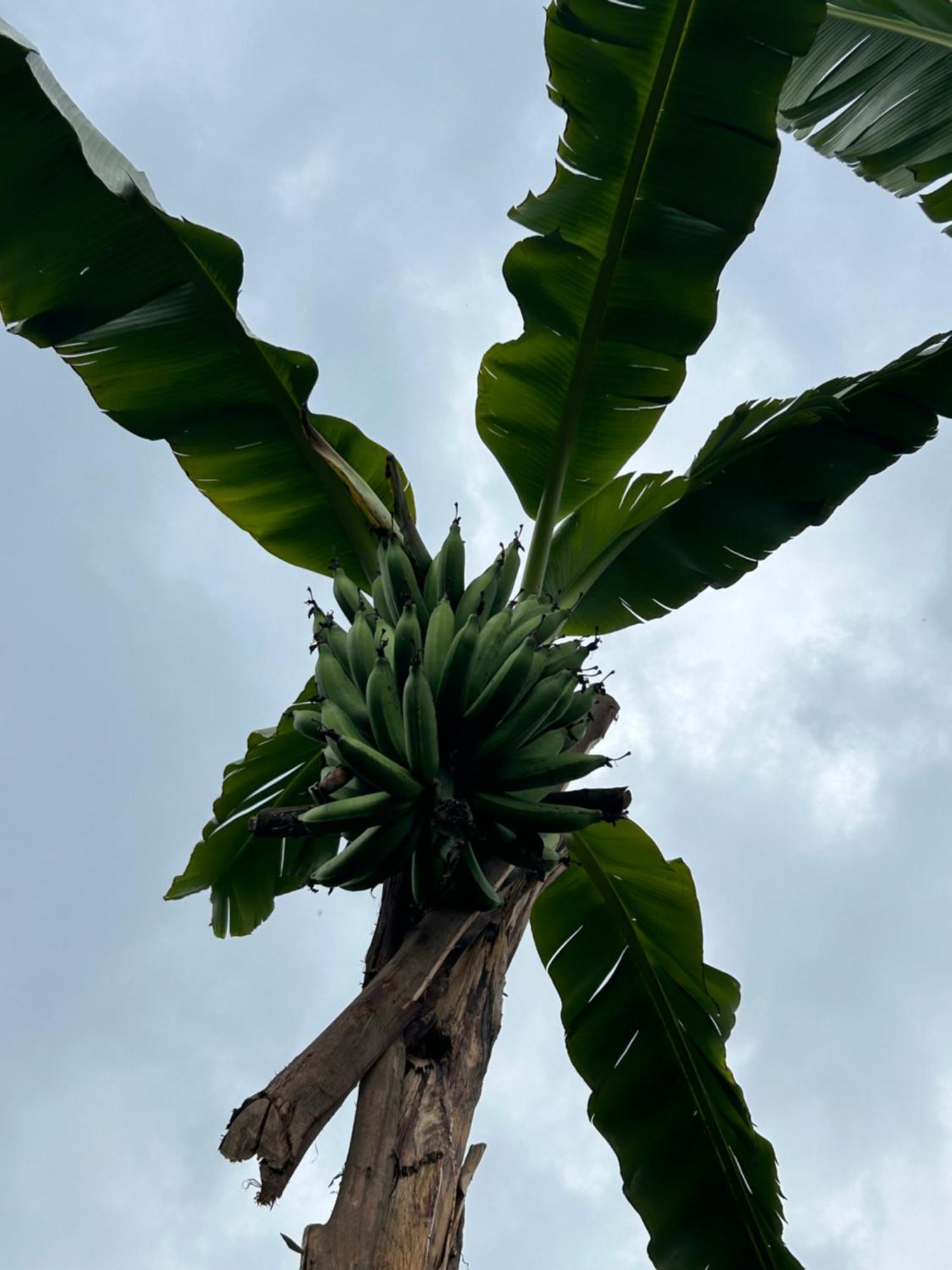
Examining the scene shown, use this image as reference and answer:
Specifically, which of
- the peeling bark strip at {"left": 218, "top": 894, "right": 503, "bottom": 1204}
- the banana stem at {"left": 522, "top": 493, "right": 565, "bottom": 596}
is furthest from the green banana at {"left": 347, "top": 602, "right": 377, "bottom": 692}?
the banana stem at {"left": 522, "top": 493, "right": 565, "bottom": 596}

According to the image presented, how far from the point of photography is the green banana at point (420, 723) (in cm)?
232

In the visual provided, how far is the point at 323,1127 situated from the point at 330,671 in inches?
38.8

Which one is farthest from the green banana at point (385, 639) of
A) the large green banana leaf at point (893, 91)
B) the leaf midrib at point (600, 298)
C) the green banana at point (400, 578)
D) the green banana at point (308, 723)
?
the large green banana leaf at point (893, 91)

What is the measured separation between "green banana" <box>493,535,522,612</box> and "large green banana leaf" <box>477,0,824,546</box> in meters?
0.56

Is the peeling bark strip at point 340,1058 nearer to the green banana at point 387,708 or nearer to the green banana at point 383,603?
the green banana at point 387,708

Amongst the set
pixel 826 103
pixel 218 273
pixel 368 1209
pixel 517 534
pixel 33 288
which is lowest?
pixel 368 1209

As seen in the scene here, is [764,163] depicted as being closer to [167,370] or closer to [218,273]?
[218,273]

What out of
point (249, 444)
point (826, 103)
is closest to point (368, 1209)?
point (249, 444)

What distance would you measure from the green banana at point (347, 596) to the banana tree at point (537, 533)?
15 mm

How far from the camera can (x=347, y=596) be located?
9.32ft

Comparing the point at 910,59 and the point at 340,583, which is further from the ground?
the point at 910,59

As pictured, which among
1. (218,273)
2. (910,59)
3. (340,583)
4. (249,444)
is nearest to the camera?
(340,583)

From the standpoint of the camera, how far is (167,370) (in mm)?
3223

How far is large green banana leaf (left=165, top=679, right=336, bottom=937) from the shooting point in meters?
3.47
